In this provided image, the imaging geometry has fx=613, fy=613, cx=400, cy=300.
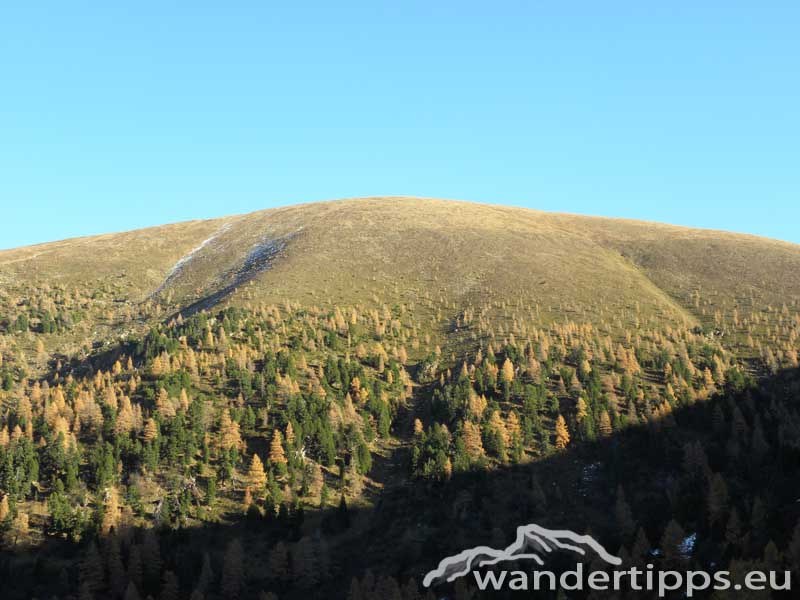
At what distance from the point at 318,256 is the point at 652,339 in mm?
101969

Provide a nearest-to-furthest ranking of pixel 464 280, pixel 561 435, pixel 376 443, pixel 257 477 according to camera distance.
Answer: pixel 257 477 → pixel 561 435 → pixel 376 443 → pixel 464 280

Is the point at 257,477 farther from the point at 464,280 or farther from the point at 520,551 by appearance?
the point at 464,280

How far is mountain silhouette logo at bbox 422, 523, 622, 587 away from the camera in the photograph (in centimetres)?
7031

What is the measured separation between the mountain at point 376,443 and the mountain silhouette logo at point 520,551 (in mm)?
1242

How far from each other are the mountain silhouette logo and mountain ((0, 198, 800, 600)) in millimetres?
1242

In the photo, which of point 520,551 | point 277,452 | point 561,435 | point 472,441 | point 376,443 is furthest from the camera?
point 376,443

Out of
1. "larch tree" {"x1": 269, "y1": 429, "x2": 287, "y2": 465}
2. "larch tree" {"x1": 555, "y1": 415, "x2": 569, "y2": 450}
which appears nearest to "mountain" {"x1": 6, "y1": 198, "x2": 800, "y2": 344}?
"larch tree" {"x1": 555, "y1": 415, "x2": 569, "y2": 450}

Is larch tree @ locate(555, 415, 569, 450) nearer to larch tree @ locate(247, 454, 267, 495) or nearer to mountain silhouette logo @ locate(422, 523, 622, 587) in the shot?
mountain silhouette logo @ locate(422, 523, 622, 587)

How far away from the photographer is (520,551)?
240 ft

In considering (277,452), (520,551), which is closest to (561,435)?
(520,551)

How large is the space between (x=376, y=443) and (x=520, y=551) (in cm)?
3131

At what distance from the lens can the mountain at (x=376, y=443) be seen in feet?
233

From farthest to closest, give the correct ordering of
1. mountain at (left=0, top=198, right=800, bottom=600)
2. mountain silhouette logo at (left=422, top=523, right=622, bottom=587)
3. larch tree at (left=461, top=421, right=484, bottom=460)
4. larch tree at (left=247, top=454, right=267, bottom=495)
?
larch tree at (left=461, top=421, right=484, bottom=460) → larch tree at (left=247, top=454, right=267, bottom=495) → mountain at (left=0, top=198, right=800, bottom=600) → mountain silhouette logo at (left=422, top=523, right=622, bottom=587)

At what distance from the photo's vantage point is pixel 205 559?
69188 millimetres
